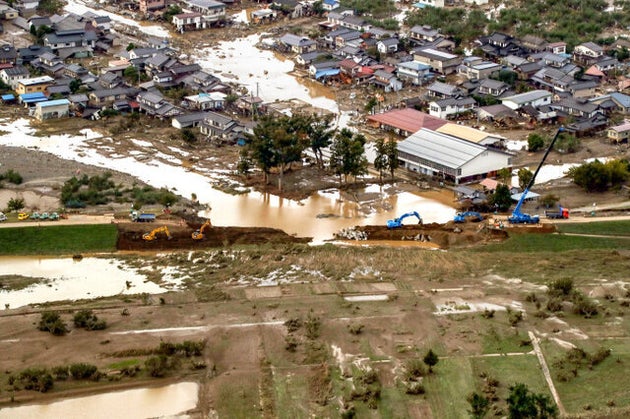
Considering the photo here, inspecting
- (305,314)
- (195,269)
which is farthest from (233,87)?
(305,314)

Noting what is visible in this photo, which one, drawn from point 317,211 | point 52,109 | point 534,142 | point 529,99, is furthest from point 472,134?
point 52,109

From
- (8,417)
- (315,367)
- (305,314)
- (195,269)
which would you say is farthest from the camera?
(195,269)

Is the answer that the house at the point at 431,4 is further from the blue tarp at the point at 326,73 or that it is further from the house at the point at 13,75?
the house at the point at 13,75

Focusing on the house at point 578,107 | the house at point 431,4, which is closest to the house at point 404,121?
the house at point 578,107

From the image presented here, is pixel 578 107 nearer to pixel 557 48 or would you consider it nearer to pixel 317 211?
pixel 557 48

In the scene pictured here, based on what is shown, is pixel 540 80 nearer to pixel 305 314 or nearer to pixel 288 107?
pixel 288 107

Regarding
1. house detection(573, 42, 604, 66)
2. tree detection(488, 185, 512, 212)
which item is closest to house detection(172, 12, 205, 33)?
house detection(573, 42, 604, 66)

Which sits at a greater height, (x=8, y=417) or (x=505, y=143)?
(x=505, y=143)
